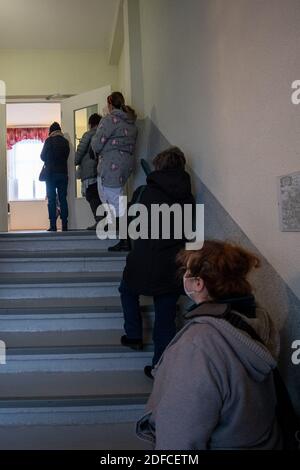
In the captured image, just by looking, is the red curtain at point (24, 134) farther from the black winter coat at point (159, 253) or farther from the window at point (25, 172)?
the black winter coat at point (159, 253)

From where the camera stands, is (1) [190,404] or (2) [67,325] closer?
(1) [190,404]

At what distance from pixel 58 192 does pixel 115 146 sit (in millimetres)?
1604

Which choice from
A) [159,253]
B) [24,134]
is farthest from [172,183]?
[24,134]

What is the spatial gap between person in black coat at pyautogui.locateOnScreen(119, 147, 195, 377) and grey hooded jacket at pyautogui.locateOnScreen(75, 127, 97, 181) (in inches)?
83.2

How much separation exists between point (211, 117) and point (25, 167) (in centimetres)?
812

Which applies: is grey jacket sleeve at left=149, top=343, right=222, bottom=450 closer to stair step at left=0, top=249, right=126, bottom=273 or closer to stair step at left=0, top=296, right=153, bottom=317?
stair step at left=0, top=296, right=153, bottom=317

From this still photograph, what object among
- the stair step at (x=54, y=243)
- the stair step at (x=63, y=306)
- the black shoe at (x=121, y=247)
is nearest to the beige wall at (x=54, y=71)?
the stair step at (x=54, y=243)

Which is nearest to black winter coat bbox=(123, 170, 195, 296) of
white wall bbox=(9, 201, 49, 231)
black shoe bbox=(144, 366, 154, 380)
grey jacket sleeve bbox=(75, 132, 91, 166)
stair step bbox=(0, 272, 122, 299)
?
black shoe bbox=(144, 366, 154, 380)

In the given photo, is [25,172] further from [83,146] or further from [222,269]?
[222,269]

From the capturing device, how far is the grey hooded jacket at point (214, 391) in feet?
3.06

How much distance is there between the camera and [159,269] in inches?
84.6

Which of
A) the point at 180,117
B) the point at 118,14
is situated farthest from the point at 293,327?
the point at 118,14

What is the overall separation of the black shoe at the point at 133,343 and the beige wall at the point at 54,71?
436 cm

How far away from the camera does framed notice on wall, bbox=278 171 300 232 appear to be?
1.35m
